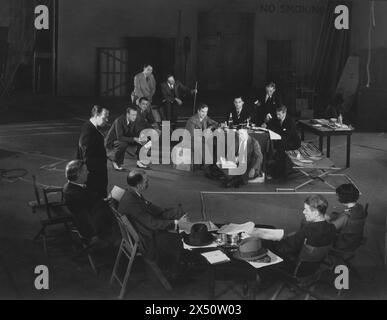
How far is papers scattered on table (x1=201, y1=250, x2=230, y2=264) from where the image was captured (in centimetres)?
533

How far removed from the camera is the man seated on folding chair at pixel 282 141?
10.2 meters

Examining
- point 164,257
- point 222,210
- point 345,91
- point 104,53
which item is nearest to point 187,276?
point 164,257

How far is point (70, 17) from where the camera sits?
784 inches

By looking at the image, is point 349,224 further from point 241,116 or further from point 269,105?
point 269,105

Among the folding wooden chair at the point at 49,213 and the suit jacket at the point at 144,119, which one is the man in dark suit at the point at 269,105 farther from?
the folding wooden chair at the point at 49,213

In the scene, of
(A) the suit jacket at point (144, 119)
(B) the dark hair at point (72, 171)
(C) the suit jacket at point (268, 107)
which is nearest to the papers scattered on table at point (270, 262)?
(B) the dark hair at point (72, 171)

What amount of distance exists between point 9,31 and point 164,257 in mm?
16378

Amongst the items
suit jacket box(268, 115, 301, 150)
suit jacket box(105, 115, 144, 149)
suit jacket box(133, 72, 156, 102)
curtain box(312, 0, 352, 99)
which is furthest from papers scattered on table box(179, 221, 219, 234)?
curtain box(312, 0, 352, 99)

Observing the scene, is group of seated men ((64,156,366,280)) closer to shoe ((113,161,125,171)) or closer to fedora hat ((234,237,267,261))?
fedora hat ((234,237,267,261))

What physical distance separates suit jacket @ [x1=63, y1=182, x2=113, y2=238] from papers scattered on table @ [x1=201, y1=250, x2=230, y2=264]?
1.45 m

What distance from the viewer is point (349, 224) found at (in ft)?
20.2

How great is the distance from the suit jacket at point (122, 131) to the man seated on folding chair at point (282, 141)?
2292mm

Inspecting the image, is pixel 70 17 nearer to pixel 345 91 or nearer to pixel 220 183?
pixel 345 91

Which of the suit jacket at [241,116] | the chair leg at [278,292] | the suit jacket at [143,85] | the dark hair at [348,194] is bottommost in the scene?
the chair leg at [278,292]
